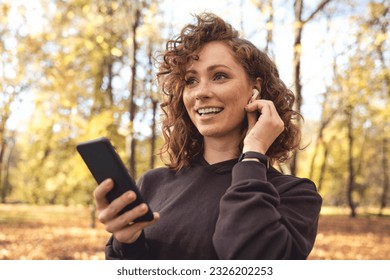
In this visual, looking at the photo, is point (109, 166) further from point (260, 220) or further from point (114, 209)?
point (260, 220)

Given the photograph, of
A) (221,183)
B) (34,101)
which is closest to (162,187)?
(221,183)

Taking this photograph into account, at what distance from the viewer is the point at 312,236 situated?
57.6 inches

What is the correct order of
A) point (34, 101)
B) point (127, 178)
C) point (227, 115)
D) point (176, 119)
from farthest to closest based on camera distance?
point (34, 101) → point (176, 119) → point (227, 115) → point (127, 178)

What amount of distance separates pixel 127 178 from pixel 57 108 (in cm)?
1100

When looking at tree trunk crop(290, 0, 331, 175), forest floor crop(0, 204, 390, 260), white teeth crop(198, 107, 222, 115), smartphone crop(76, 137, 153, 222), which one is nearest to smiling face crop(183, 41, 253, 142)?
white teeth crop(198, 107, 222, 115)

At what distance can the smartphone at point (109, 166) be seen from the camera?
1.21 metres

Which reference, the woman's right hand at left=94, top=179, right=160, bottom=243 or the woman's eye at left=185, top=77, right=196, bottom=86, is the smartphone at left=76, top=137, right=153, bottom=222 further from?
the woman's eye at left=185, top=77, right=196, bottom=86

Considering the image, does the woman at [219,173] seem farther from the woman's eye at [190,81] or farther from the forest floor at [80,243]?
the forest floor at [80,243]

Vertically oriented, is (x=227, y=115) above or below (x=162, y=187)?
above

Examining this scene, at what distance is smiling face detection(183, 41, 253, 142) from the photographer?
1556 mm

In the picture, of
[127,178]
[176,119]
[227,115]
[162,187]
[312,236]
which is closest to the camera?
[127,178]

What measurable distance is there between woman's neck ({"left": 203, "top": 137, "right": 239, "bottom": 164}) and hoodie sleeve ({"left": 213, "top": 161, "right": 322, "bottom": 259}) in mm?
278
